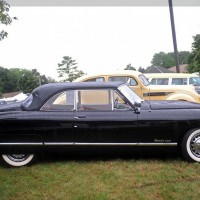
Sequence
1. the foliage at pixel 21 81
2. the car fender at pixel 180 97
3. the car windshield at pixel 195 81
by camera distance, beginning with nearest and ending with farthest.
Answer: the car fender at pixel 180 97
the car windshield at pixel 195 81
the foliage at pixel 21 81

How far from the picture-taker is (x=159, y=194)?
3621 mm

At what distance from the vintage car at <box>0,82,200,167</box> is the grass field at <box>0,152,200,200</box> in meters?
0.30

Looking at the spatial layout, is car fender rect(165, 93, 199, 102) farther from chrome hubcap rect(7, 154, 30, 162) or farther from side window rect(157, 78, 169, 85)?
chrome hubcap rect(7, 154, 30, 162)

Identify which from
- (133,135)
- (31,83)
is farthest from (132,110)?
(31,83)

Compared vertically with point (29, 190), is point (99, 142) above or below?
above

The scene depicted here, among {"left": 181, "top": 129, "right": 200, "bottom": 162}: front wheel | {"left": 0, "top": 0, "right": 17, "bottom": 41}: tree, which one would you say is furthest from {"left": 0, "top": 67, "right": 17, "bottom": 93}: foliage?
{"left": 181, "top": 129, "right": 200, "bottom": 162}: front wheel

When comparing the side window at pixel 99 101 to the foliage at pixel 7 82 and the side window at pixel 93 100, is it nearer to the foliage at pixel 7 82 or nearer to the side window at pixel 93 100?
the side window at pixel 93 100

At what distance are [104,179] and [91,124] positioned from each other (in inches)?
37.0

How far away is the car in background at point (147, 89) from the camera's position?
8.18 metres

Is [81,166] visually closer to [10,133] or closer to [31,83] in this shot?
[10,133]

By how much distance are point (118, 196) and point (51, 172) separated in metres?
1.35

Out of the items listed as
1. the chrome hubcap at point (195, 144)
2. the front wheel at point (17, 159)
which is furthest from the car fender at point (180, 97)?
the front wheel at point (17, 159)

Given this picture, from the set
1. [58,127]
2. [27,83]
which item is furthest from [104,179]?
[27,83]

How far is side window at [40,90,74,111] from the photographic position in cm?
483
